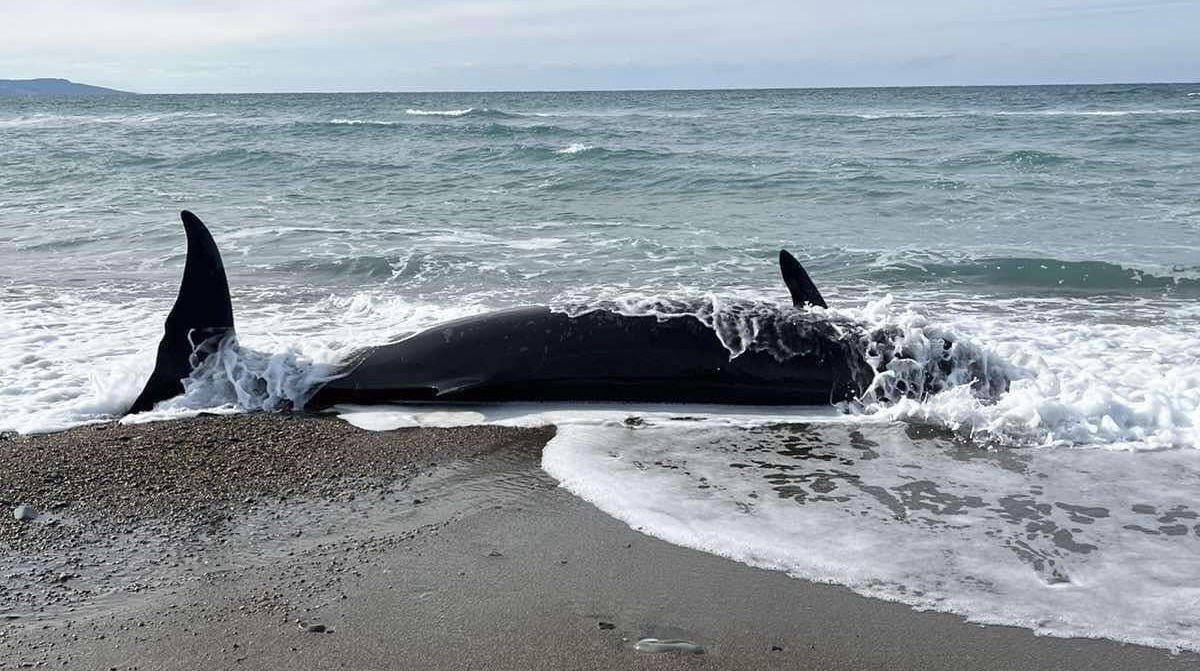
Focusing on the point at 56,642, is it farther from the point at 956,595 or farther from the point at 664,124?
the point at 664,124

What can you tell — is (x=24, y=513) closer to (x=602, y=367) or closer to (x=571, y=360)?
(x=571, y=360)

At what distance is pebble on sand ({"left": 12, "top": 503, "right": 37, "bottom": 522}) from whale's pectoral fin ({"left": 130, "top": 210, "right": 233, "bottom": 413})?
1.76 m

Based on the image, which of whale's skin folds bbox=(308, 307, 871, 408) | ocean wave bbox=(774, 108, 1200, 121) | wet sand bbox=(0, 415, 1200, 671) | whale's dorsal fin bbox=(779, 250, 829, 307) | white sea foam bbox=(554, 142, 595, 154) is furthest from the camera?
ocean wave bbox=(774, 108, 1200, 121)

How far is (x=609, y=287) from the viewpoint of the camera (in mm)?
12148

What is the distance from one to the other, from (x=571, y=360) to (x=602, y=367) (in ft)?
0.72

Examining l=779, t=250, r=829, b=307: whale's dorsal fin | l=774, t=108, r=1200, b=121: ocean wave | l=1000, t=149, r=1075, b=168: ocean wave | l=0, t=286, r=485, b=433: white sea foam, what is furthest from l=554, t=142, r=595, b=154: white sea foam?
l=779, t=250, r=829, b=307: whale's dorsal fin

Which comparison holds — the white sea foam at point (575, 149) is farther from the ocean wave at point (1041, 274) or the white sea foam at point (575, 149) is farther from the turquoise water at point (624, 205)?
the ocean wave at point (1041, 274)

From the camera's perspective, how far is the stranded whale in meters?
7.20

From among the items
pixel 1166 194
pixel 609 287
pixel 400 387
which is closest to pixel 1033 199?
pixel 1166 194

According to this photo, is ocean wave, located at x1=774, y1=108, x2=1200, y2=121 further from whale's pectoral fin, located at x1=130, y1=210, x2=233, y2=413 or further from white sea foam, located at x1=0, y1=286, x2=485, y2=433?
whale's pectoral fin, located at x1=130, y1=210, x2=233, y2=413

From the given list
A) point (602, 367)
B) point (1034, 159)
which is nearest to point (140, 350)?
point (602, 367)

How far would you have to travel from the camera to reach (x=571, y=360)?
731 cm

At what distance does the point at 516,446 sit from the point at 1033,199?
16453mm

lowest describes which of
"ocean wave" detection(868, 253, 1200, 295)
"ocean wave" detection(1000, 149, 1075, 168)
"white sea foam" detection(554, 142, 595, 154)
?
"ocean wave" detection(868, 253, 1200, 295)
